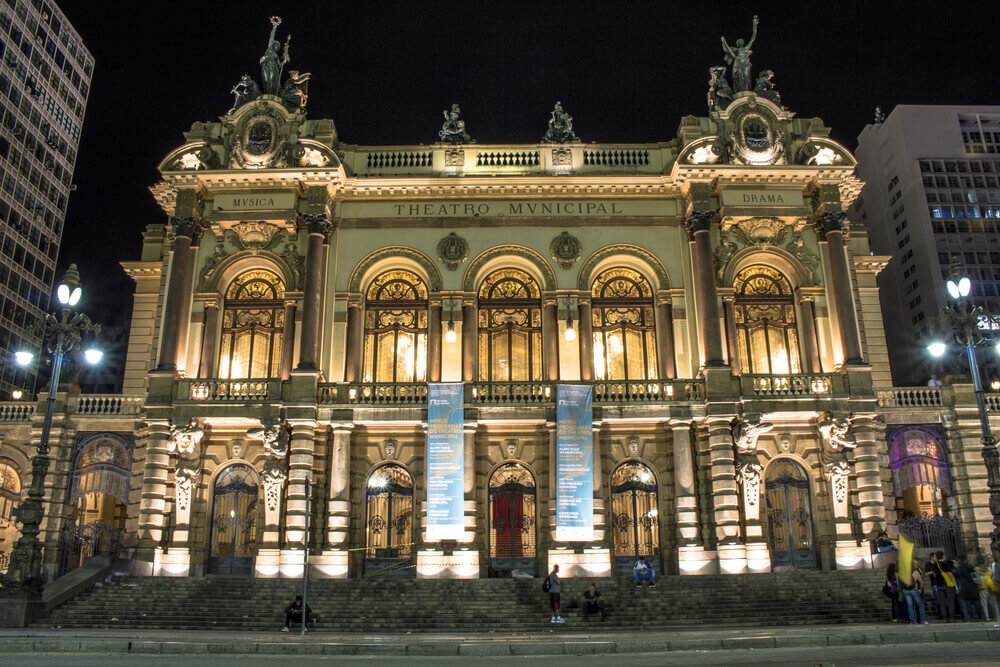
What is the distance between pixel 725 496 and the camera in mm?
25328

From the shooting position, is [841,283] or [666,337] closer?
[841,283]

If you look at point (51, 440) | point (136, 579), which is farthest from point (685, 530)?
point (51, 440)

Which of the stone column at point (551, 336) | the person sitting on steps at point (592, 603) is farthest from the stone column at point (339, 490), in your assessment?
the person sitting on steps at point (592, 603)

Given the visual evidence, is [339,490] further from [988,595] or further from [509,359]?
[988,595]

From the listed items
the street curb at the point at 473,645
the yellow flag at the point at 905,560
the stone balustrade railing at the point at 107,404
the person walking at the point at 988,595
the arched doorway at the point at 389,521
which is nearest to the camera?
the street curb at the point at 473,645

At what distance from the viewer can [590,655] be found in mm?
15141

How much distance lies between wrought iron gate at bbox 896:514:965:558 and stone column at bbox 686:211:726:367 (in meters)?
8.68

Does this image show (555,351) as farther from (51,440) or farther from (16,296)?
(16,296)

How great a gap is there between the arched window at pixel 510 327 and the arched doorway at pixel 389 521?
493 centimetres

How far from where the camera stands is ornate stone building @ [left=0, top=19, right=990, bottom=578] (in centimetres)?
2583

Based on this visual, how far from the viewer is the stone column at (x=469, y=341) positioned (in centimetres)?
2761

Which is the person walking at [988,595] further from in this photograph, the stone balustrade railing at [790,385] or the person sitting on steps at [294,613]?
the person sitting on steps at [294,613]

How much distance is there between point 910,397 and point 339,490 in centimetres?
2073

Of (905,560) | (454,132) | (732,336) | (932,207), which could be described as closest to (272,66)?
(454,132)
